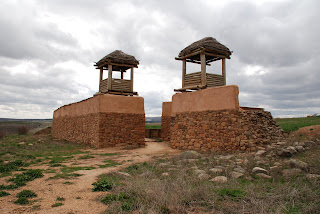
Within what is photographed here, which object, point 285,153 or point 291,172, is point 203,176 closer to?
point 291,172

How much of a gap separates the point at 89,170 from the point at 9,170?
7.63ft

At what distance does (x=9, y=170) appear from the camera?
268 inches

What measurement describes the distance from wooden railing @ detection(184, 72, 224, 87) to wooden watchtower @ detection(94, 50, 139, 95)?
13.6 feet

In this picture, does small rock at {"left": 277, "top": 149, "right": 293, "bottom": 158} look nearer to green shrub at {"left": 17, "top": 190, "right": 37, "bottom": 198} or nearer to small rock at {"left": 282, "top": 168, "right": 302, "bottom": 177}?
small rock at {"left": 282, "top": 168, "right": 302, "bottom": 177}

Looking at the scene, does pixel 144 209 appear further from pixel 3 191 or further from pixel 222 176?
pixel 3 191

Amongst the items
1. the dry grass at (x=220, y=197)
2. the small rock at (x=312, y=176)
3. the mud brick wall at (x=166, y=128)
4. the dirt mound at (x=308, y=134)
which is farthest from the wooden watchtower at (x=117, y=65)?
the small rock at (x=312, y=176)

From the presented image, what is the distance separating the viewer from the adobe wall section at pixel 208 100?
9922 millimetres

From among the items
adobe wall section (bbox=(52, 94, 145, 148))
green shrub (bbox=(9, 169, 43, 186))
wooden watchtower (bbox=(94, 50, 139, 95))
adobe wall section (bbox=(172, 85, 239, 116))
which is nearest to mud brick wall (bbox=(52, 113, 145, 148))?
adobe wall section (bbox=(52, 94, 145, 148))

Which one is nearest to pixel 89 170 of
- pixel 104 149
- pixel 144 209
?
pixel 144 209

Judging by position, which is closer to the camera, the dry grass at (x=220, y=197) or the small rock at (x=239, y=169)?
the dry grass at (x=220, y=197)

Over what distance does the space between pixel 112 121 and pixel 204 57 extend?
20.7ft

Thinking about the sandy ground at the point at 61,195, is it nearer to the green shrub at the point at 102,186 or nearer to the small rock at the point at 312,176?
the green shrub at the point at 102,186

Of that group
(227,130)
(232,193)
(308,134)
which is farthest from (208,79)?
(232,193)

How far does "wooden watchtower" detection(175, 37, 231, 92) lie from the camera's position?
11.6 metres
